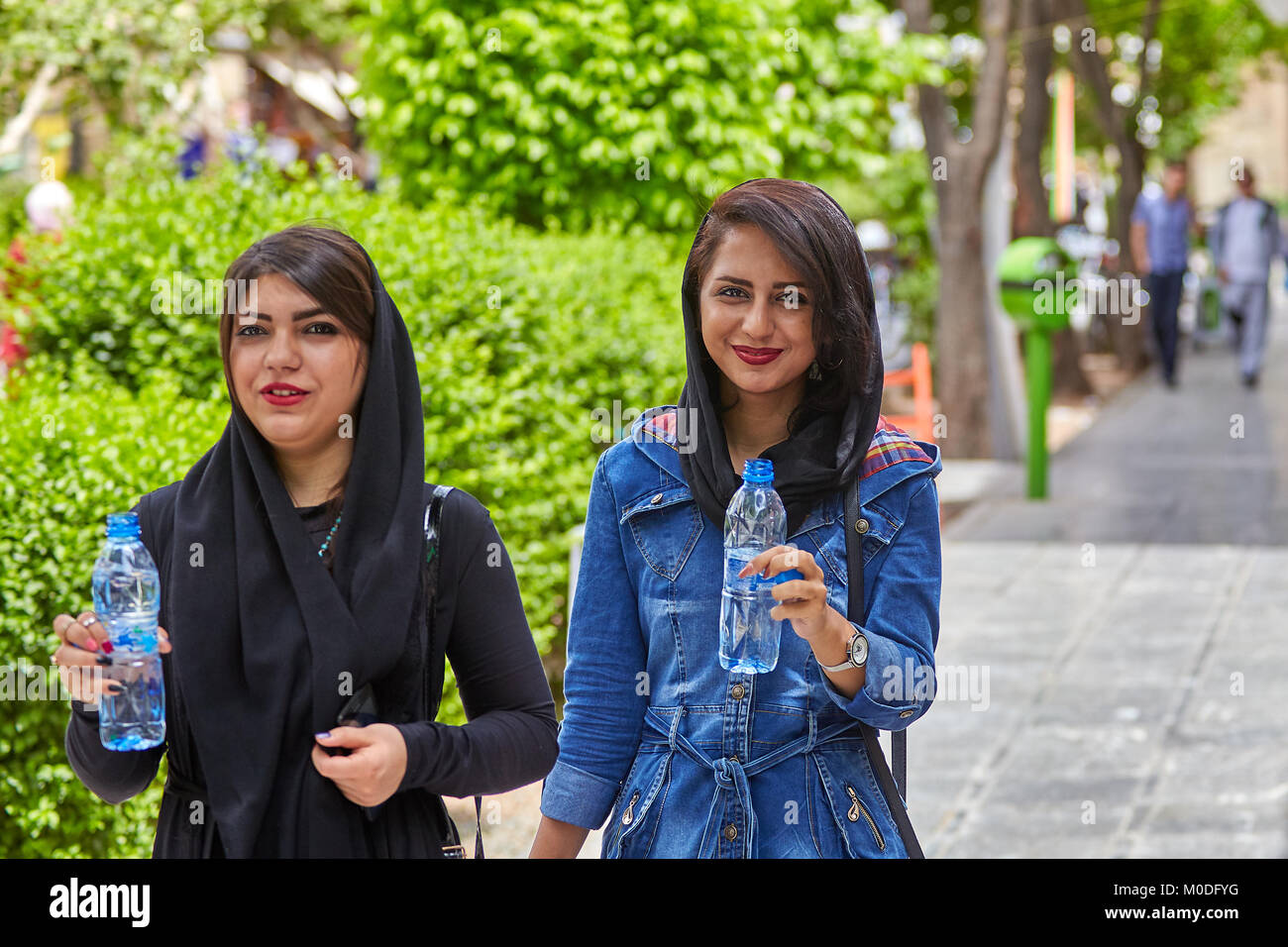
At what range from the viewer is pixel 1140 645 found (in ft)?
24.8

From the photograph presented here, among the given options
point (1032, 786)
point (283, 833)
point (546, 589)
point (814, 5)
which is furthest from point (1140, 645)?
point (283, 833)

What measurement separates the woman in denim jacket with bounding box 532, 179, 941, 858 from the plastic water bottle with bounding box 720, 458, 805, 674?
4cm

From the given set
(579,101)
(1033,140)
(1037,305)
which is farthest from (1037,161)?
(579,101)

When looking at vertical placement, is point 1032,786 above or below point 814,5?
below

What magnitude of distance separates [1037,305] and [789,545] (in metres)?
9.46

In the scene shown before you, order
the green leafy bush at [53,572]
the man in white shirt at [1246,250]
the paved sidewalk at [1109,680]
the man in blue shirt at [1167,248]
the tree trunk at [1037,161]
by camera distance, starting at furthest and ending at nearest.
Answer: the man in blue shirt at [1167,248] → the man in white shirt at [1246,250] → the tree trunk at [1037,161] → the paved sidewalk at [1109,680] → the green leafy bush at [53,572]

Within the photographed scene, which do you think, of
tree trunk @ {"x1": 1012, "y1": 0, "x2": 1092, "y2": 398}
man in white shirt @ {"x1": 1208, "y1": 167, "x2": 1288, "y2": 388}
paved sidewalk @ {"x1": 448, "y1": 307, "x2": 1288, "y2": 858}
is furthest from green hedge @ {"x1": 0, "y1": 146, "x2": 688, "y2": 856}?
man in white shirt @ {"x1": 1208, "y1": 167, "x2": 1288, "y2": 388}

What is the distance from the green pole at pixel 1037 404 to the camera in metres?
11.4

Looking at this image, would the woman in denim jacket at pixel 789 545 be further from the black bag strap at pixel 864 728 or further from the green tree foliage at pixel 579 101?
the green tree foliage at pixel 579 101

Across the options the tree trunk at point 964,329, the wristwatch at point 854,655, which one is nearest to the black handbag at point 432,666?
the wristwatch at point 854,655

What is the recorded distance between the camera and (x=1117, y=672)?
7.12m

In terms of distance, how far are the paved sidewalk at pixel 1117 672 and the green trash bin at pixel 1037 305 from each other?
432mm

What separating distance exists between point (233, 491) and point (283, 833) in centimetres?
48
